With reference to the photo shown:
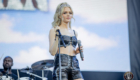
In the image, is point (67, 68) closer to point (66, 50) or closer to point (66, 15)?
point (66, 50)

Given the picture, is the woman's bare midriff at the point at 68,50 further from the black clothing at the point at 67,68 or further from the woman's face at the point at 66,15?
the woman's face at the point at 66,15

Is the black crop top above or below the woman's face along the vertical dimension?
below

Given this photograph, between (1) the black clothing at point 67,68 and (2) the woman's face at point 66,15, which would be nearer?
(1) the black clothing at point 67,68

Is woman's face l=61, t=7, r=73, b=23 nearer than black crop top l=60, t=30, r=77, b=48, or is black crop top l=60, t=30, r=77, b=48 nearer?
black crop top l=60, t=30, r=77, b=48

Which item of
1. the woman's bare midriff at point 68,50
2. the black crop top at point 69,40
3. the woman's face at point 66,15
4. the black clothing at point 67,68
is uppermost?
the woman's face at point 66,15

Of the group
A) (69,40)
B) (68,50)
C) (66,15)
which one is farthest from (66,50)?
(66,15)

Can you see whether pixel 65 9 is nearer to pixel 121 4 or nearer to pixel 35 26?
pixel 35 26

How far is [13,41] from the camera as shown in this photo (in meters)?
3.41

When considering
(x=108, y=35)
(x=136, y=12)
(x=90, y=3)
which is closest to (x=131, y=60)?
(x=108, y=35)

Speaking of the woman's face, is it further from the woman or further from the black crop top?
the black crop top

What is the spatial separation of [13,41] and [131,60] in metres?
2.60

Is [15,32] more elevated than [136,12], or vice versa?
[136,12]

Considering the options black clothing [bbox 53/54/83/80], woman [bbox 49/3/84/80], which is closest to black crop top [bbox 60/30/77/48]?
woman [bbox 49/3/84/80]

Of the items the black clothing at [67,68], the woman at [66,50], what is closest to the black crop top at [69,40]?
the woman at [66,50]
